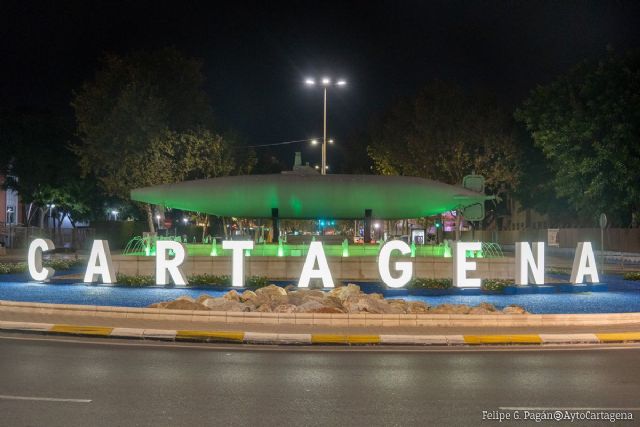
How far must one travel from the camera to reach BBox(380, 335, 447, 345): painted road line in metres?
17.2

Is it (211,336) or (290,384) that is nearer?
(290,384)

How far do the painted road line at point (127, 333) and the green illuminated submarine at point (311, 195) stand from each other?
18.8 metres

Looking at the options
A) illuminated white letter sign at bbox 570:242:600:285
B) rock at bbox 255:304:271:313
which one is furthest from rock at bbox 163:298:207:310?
illuminated white letter sign at bbox 570:242:600:285

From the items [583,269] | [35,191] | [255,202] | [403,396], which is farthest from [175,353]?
[35,191]

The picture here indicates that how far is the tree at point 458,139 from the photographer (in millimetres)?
68312

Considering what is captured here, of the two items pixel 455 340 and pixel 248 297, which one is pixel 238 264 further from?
pixel 455 340

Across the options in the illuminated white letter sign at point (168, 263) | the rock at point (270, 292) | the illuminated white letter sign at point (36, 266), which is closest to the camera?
the rock at point (270, 292)

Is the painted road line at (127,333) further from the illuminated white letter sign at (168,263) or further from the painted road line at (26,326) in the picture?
the illuminated white letter sign at (168,263)

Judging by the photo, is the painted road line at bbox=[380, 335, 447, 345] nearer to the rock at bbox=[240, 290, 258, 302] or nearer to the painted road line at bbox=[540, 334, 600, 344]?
the painted road line at bbox=[540, 334, 600, 344]

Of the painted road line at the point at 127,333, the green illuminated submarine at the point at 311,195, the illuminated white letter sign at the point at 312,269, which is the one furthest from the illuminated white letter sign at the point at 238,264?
the painted road line at the point at 127,333

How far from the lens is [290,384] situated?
1240 cm

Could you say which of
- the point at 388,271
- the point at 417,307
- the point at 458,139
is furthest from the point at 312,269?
the point at 458,139

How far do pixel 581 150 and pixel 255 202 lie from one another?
2764 cm

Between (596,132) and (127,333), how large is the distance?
1740 inches
